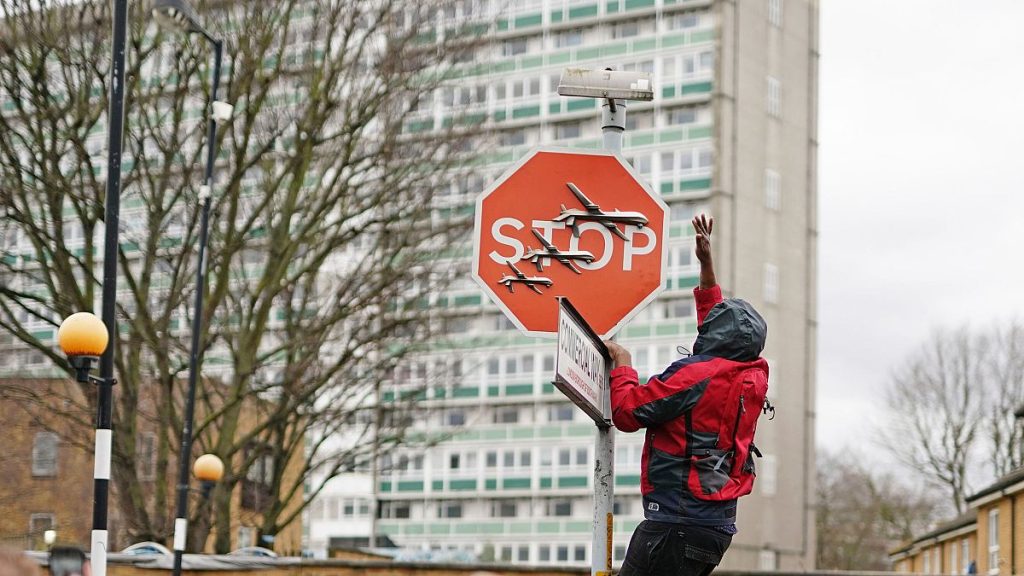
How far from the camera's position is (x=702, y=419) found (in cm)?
511

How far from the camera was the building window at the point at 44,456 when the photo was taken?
61312 millimetres

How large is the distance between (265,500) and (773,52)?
55348 mm

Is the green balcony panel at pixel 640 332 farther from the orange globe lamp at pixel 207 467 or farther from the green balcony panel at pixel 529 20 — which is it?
the orange globe lamp at pixel 207 467

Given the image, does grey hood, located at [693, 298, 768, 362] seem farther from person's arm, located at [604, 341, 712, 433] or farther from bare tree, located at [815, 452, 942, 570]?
bare tree, located at [815, 452, 942, 570]

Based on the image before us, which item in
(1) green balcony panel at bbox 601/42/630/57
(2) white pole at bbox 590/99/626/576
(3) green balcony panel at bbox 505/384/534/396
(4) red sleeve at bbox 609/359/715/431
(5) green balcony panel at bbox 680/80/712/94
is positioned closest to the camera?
(4) red sleeve at bbox 609/359/715/431

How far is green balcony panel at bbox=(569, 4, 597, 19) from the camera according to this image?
82.3m

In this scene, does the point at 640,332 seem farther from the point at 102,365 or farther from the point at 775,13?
the point at 102,365

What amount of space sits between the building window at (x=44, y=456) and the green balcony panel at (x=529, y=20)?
118 ft

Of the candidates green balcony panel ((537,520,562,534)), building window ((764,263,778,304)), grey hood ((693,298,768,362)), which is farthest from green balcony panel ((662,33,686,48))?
grey hood ((693,298,768,362))

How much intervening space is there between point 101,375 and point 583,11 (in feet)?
229

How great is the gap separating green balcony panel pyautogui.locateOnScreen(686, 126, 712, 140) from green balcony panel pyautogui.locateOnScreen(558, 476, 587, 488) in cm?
1881

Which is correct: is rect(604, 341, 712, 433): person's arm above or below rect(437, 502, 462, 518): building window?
above

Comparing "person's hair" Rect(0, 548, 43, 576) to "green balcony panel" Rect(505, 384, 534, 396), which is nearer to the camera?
"person's hair" Rect(0, 548, 43, 576)

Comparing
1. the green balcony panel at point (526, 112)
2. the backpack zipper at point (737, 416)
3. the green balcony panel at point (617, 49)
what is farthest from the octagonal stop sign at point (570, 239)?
the green balcony panel at point (526, 112)
